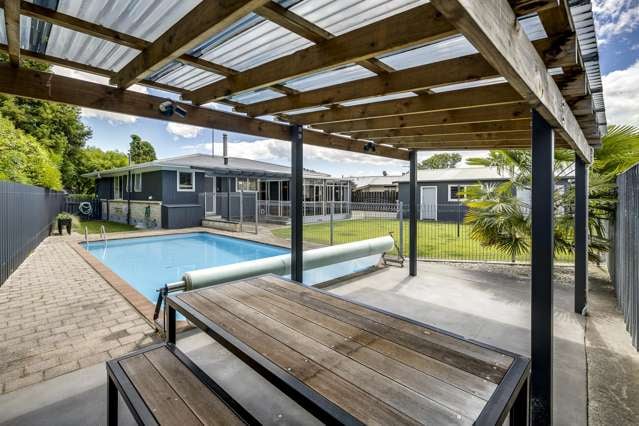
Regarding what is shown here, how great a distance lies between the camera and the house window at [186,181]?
49.5 feet

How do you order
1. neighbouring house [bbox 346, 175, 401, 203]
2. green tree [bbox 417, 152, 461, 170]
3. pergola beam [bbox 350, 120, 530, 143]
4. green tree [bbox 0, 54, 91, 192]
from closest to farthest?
pergola beam [bbox 350, 120, 530, 143] < green tree [bbox 0, 54, 91, 192] < neighbouring house [bbox 346, 175, 401, 203] < green tree [bbox 417, 152, 461, 170]

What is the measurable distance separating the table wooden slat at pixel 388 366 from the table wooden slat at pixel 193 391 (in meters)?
0.58

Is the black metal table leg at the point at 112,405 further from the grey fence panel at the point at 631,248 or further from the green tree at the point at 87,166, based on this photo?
the green tree at the point at 87,166

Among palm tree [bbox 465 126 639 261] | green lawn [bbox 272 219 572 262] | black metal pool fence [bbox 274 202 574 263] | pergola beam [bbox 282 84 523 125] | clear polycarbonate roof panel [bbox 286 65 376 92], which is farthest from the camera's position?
green lawn [bbox 272 219 572 262]

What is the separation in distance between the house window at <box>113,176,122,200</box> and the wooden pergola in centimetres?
1792

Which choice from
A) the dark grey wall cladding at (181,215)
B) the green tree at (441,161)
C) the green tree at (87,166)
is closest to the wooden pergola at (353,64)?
the dark grey wall cladding at (181,215)

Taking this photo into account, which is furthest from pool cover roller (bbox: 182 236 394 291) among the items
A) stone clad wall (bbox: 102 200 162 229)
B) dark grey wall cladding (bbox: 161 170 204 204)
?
stone clad wall (bbox: 102 200 162 229)

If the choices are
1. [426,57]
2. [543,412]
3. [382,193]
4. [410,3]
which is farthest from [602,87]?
[382,193]

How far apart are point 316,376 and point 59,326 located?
13.2 ft

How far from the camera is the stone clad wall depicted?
A: 1450 centimetres

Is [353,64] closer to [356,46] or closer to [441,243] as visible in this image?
[356,46]

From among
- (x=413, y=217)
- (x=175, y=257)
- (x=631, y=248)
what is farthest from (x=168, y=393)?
(x=175, y=257)

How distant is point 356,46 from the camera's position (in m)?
A: 2.07

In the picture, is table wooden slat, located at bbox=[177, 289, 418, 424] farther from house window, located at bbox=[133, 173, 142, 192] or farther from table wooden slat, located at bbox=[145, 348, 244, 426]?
house window, located at bbox=[133, 173, 142, 192]
